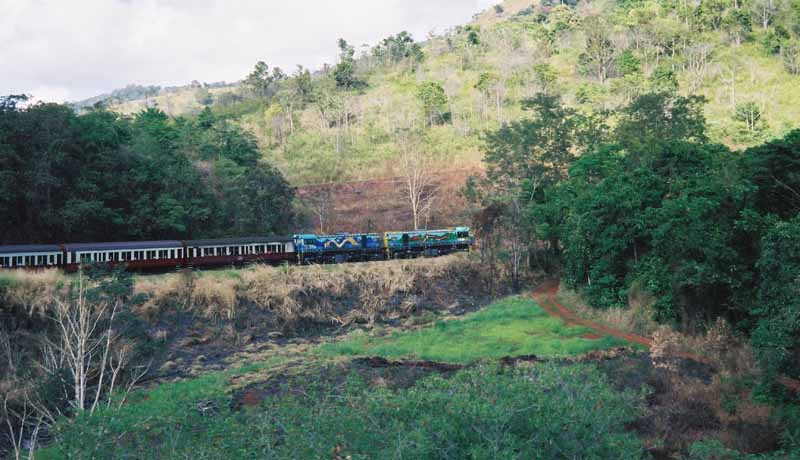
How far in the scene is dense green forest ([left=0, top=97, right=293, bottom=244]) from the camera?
31.0 m

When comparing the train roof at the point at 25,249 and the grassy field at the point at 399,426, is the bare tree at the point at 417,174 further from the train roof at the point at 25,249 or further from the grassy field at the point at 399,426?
the grassy field at the point at 399,426

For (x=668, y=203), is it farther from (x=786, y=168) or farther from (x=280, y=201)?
(x=280, y=201)

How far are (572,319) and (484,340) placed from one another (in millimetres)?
5249

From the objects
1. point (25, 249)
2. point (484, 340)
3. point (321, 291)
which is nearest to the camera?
point (484, 340)

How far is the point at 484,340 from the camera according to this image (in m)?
25.5

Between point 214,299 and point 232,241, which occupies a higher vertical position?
point 232,241

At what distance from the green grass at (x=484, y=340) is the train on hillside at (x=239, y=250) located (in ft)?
31.5

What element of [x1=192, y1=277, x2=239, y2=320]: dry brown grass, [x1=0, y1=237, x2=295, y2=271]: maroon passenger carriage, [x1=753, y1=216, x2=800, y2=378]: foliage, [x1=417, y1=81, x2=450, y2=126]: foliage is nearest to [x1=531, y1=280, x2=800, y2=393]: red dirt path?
[x1=753, y1=216, x2=800, y2=378]: foliage

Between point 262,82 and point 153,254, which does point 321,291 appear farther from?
point 262,82

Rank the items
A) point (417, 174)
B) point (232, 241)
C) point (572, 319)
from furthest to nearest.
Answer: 1. point (417, 174)
2. point (232, 241)
3. point (572, 319)

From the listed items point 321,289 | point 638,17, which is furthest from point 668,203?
point 638,17

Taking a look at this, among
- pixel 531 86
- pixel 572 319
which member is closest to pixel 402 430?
pixel 572 319

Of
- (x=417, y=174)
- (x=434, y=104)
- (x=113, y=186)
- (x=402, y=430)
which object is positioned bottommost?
(x=402, y=430)

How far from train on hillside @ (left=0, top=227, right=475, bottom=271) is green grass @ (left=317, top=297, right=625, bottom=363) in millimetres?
9611
